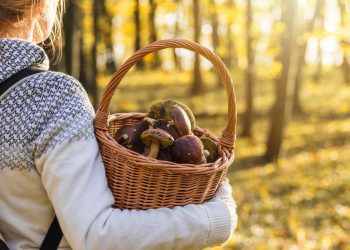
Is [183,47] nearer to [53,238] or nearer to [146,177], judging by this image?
[146,177]

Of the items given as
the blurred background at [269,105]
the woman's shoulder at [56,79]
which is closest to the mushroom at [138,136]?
the woman's shoulder at [56,79]

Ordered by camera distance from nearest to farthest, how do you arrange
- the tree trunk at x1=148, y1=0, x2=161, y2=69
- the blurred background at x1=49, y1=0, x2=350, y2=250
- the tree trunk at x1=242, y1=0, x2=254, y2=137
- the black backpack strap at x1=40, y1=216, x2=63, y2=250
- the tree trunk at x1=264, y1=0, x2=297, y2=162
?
the black backpack strap at x1=40, y1=216, x2=63, y2=250 → the blurred background at x1=49, y1=0, x2=350, y2=250 → the tree trunk at x1=264, y1=0, x2=297, y2=162 → the tree trunk at x1=242, y1=0, x2=254, y2=137 → the tree trunk at x1=148, y1=0, x2=161, y2=69

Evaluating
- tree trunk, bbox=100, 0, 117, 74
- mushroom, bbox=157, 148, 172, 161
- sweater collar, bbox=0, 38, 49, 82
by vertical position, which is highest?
sweater collar, bbox=0, 38, 49, 82

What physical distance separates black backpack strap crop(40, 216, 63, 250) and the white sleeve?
52 mm

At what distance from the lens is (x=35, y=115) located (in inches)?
59.4

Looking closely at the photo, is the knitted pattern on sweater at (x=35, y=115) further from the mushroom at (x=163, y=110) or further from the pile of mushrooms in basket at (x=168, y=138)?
the mushroom at (x=163, y=110)

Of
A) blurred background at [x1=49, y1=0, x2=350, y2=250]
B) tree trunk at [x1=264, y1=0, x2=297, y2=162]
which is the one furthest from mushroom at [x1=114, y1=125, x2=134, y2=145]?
tree trunk at [x1=264, y1=0, x2=297, y2=162]

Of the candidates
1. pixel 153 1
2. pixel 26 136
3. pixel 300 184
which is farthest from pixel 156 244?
pixel 153 1

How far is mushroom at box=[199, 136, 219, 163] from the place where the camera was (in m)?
1.91

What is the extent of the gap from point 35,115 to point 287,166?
11898 mm

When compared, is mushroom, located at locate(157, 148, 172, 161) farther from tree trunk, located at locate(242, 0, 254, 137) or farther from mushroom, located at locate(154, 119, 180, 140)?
tree trunk, located at locate(242, 0, 254, 137)

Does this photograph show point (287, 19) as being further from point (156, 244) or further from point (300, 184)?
point (156, 244)

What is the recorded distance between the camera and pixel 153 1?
26.0 meters

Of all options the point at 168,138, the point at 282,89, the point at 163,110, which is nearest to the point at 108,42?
the point at 282,89
